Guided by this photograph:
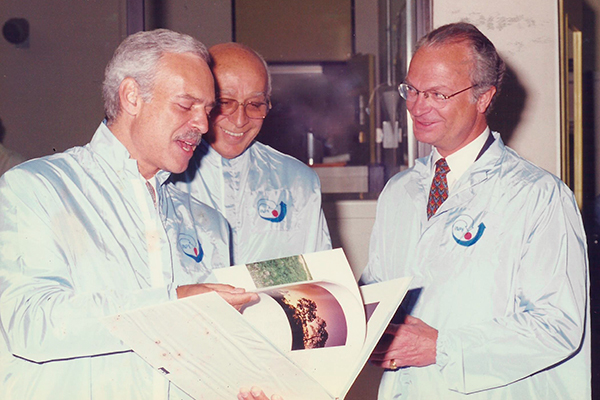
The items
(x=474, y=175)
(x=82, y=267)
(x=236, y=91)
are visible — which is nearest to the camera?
(x=82, y=267)

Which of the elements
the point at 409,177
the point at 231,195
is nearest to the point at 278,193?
the point at 231,195

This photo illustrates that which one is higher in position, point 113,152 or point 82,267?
point 113,152

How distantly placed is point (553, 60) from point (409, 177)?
1129 millimetres

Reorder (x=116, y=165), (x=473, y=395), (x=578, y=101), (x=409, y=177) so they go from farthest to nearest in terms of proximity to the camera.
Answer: (x=578, y=101) < (x=409, y=177) < (x=473, y=395) < (x=116, y=165)

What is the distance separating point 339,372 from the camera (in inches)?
41.4

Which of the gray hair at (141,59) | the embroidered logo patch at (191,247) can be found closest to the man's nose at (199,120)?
the gray hair at (141,59)

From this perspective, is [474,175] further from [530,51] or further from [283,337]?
[530,51]

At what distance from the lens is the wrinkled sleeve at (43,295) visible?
1042mm

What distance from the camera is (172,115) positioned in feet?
4.34

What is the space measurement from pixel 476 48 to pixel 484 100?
13cm

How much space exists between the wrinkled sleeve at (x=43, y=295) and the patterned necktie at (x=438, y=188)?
77 centimetres

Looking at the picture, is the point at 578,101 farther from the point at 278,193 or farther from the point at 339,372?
the point at 339,372

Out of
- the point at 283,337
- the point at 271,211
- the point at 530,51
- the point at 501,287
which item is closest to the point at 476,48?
the point at 501,287

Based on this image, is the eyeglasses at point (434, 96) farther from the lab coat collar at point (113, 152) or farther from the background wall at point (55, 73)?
the background wall at point (55, 73)
